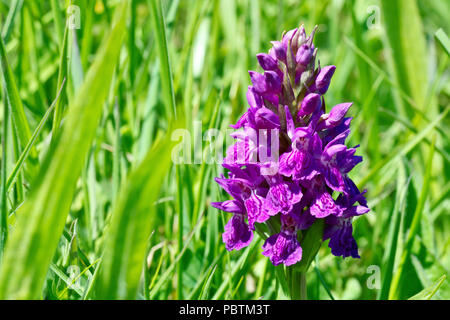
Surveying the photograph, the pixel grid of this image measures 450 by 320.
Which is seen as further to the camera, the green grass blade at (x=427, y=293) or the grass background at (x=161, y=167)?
the green grass blade at (x=427, y=293)

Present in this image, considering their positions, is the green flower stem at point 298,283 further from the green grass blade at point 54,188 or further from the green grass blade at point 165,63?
the green grass blade at point 54,188

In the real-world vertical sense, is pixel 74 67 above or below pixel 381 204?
above

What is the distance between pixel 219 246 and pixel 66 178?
97 centimetres

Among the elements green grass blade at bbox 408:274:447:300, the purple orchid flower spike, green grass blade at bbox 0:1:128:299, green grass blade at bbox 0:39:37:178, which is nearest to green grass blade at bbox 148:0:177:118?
the purple orchid flower spike

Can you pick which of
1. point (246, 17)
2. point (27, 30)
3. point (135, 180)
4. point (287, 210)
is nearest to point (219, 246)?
point (287, 210)

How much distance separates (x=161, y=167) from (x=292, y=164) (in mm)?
461

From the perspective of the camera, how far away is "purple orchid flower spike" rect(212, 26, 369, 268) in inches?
39.4

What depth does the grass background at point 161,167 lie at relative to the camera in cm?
60

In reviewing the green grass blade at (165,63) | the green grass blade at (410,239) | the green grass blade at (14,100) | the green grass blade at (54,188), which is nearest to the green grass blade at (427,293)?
the green grass blade at (410,239)

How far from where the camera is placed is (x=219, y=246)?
151 centimetres

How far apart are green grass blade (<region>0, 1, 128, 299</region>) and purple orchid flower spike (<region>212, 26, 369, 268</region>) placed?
0.48 metres

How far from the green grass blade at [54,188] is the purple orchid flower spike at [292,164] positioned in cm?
48

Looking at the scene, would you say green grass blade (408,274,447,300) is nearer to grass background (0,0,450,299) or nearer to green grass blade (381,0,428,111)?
grass background (0,0,450,299)
